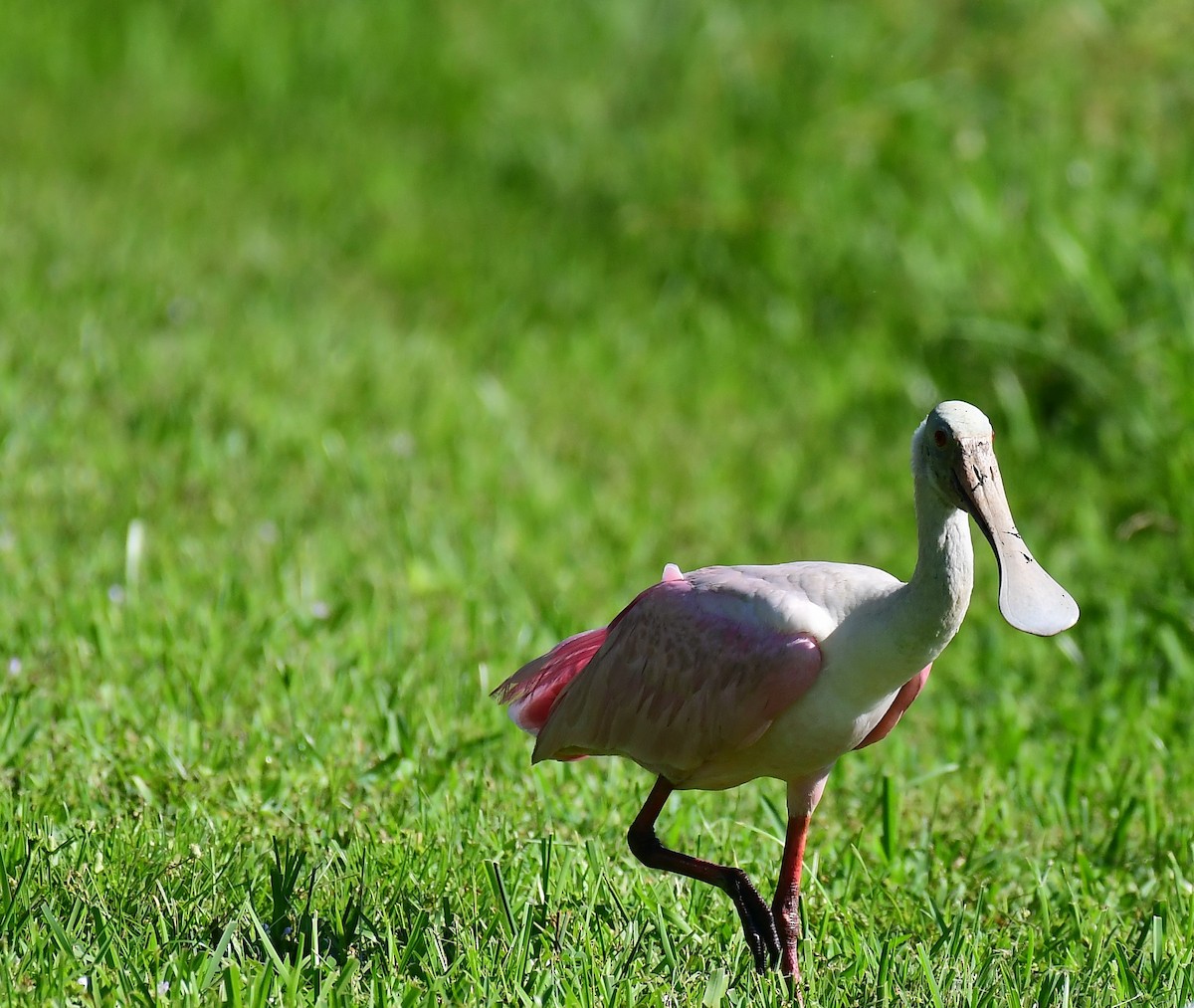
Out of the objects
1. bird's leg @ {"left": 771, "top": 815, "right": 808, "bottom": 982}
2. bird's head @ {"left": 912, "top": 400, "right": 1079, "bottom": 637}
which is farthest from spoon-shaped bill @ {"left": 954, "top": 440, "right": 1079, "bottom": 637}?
bird's leg @ {"left": 771, "top": 815, "right": 808, "bottom": 982}

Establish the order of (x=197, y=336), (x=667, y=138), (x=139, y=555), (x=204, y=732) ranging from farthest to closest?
(x=667, y=138) → (x=197, y=336) → (x=139, y=555) → (x=204, y=732)

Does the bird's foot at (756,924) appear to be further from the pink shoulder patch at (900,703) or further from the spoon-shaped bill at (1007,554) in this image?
the spoon-shaped bill at (1007,554)

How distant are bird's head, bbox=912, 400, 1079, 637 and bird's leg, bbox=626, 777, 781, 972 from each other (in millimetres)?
698

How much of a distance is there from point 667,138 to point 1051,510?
3272 millimetres

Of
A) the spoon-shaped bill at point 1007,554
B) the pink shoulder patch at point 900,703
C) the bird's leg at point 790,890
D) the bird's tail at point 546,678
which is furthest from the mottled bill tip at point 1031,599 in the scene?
the bird's tail at point 546,678

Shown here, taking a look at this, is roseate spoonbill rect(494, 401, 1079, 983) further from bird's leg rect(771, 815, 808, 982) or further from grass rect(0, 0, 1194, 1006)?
grass rect(0, 0, 1194, 1006)

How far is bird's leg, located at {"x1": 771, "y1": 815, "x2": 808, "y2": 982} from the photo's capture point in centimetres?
302

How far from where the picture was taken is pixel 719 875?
10.1 ft

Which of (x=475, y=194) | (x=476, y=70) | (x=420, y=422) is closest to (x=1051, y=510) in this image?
(x=420, y=422)

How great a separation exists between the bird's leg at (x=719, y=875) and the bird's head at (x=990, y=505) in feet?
2.29

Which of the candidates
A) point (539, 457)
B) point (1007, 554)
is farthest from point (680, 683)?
point (539, 457)

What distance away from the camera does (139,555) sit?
A: 4.79 m

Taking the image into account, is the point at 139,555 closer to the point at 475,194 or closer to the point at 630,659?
the point at 630,659

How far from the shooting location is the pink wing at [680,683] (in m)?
2.85
